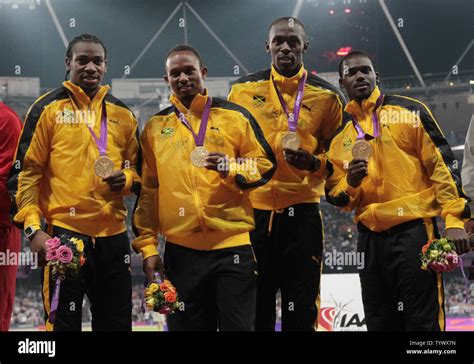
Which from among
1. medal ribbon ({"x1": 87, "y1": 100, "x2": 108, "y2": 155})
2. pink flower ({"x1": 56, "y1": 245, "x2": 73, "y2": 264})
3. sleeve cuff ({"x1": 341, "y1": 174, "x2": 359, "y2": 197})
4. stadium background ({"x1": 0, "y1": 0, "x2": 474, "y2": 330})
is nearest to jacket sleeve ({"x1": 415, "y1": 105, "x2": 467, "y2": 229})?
sleeve cuff ({"x1": 341, "y1": 174, "x2": 359, "y2": 197})

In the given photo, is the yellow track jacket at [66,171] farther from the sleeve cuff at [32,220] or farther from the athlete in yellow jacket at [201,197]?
the athlete in yellow jacket at [201,197]

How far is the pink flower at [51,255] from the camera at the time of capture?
11.0 feet

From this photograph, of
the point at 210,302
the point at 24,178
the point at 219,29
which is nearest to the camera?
the point at 210,302

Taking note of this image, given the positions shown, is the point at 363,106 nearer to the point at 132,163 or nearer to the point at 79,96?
the point at 132,163

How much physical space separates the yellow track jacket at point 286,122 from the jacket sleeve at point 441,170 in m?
0.63

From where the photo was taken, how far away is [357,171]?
3.62m

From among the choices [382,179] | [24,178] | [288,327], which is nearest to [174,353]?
[288,327]

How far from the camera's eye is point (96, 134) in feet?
12.3

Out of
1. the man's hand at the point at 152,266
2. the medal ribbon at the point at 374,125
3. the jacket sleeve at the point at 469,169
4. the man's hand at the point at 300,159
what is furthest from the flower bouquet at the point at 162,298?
the jacket sleeve at the point at 469,169

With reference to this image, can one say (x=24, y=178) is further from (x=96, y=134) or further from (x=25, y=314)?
(x=25, y=314)

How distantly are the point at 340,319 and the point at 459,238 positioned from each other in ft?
21.2

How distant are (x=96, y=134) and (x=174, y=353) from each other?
1294 mm

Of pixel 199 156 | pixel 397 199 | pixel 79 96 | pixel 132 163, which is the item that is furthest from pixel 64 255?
pixel 397 199

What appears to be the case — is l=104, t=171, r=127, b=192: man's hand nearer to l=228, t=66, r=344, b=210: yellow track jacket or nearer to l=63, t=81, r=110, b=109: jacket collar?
l=63, t=81, r=110, b=109: jacket collar
